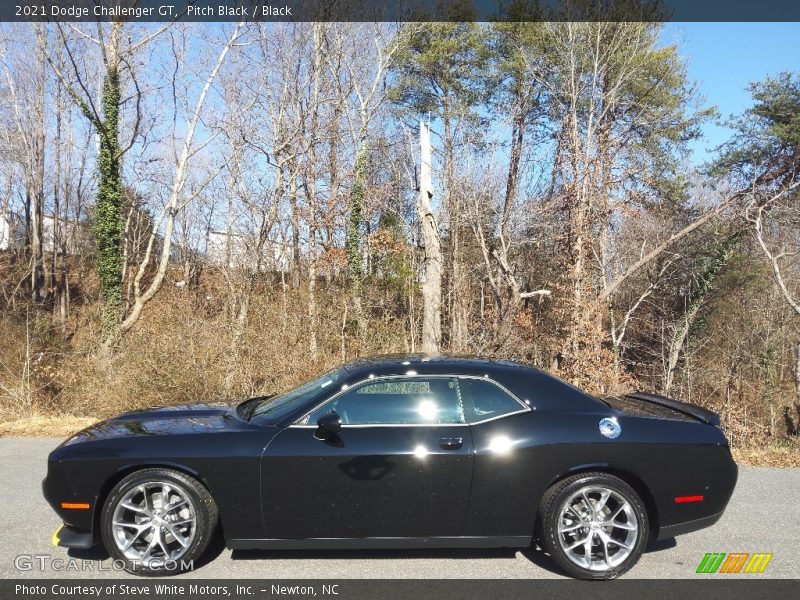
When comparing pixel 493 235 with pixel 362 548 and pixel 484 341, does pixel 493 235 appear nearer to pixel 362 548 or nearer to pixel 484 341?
pixel 484 341

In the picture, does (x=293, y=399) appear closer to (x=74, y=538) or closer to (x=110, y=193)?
(x=74, y=538)

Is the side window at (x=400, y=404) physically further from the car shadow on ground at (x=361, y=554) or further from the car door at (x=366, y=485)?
the car shadow on ground at (x=361, y=554)

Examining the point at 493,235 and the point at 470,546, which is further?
the point at 493,235

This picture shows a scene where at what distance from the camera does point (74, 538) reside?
12.2 feet

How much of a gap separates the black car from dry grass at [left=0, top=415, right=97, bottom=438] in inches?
183

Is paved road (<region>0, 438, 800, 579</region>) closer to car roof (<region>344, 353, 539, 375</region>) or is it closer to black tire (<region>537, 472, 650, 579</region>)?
black tire (<region>537, 472, 650, 579</region>)

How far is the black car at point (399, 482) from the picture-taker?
3.74 metres

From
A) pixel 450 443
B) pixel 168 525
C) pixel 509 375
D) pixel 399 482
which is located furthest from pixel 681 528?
pixel 168 525

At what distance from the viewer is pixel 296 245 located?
22797 millimetres

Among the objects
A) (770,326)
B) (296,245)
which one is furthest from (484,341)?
(770,326)

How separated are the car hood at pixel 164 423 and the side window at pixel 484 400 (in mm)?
1644

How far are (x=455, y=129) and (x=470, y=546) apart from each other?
887 inches

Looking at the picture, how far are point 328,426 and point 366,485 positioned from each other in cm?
45
